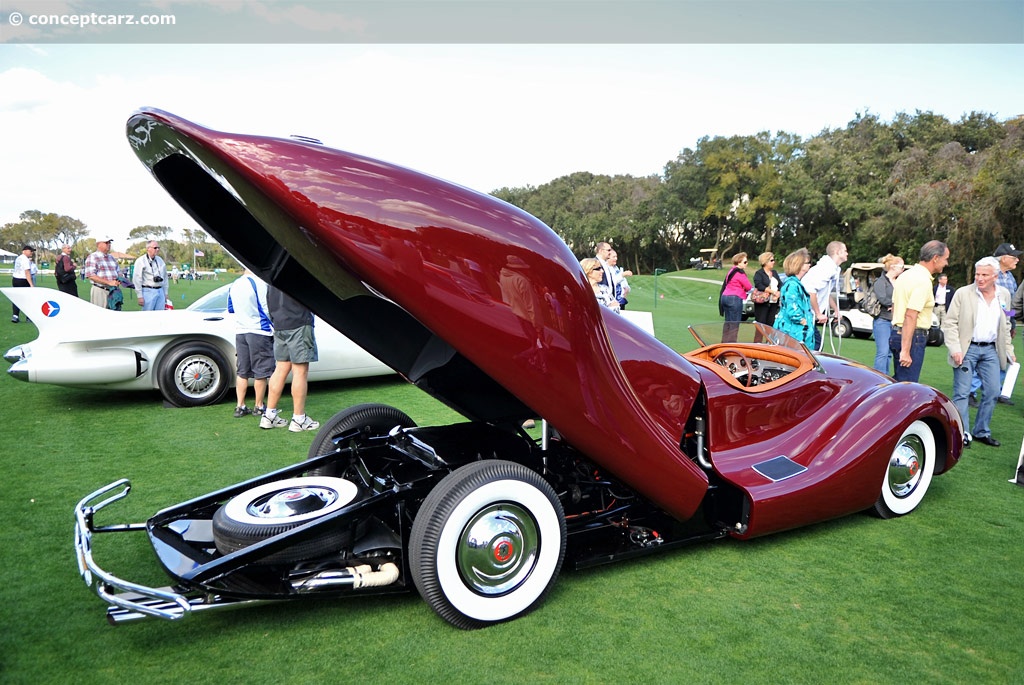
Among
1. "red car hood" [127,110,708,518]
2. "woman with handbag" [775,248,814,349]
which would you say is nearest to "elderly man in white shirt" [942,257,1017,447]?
"woman with handbag" [775,248,814,349]

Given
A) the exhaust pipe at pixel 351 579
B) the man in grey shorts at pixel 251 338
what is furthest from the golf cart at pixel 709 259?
the exhaust pipe at pixel 351 579

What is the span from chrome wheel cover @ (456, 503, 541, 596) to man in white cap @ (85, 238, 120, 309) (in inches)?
421

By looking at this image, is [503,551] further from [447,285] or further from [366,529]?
[447,285]

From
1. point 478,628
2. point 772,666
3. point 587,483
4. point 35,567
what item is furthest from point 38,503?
point 772,666

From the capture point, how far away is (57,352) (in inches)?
259

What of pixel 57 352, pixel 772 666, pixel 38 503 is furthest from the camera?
pixel 57 352

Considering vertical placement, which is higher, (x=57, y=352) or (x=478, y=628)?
(x=57, y=352)

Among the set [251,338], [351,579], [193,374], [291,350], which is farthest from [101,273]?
[351,579]

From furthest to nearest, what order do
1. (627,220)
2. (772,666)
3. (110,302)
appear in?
→ (627,220) < (110,302) < (772,666)

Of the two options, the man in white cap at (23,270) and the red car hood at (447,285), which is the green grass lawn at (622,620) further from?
the man in white cap at (23,270)

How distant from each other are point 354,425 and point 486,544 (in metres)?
1.48

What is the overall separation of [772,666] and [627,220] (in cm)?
5984

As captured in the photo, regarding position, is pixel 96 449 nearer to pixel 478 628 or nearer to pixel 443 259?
pixel 478 628

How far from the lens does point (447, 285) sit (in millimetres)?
2441
